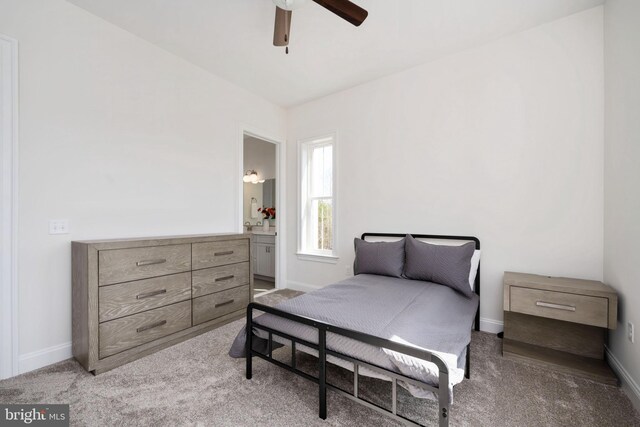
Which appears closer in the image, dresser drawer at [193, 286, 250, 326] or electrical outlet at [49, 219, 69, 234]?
electrical outlet at [49, 219, 69, 234]

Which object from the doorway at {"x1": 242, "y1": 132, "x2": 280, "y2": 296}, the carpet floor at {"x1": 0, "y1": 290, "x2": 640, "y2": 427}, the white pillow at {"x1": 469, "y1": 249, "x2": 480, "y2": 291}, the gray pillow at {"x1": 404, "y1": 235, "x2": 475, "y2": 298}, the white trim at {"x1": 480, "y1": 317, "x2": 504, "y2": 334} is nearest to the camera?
the carpet floor at {"x1": 0, "y1": 290, "x2": 640, "y2": 427}

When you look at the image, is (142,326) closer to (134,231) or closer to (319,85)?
(134,231)

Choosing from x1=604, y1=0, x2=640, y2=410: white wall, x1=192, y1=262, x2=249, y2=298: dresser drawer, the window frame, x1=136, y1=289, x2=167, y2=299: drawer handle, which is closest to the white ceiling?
x1=604, y1=0, x2=640, y2=410: white wall

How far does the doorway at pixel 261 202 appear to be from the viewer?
16.1 feet

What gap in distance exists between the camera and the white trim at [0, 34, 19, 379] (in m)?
1.93

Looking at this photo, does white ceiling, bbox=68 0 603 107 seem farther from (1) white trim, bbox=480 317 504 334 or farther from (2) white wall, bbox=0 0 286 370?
(1) white trim, bbox=480 317 504 334

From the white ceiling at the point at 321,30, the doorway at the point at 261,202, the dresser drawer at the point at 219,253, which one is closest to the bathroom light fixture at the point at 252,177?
the doorway at the point at 261,202

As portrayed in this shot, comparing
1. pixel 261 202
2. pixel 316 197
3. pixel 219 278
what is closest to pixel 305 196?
pixel 316 197

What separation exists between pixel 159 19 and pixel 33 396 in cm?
294

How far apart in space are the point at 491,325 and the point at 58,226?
3900mm

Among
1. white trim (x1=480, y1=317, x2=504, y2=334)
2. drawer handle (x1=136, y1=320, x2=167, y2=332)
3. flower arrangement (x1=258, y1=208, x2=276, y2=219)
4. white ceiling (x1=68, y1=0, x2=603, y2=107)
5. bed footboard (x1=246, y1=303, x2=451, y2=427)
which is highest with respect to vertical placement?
white ceiling (x1=68, y1=0, x2=603, y2=107)

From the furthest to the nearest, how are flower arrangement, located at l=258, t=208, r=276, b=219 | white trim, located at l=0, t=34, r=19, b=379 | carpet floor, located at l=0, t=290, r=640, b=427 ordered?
flower arrangement, located at l=258, t=208, r=276, b=219 < white trim, located at l=0, t=34, r=19, b=379 < carpet floor, located at l=0, t=290, r=640, b=427

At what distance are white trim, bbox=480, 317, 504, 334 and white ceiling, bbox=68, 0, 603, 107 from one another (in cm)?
275

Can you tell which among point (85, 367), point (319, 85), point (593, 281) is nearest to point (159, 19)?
point (319, 85)
